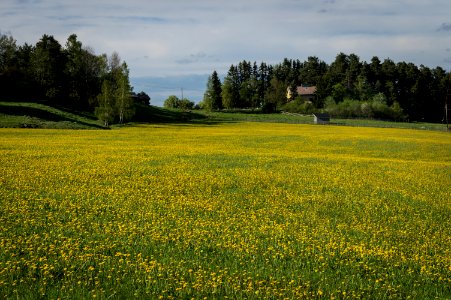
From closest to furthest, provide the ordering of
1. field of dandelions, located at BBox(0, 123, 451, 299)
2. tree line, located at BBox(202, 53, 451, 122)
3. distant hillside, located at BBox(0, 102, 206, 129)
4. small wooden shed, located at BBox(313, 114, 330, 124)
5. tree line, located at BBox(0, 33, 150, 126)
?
field of dandelions, located at BBox(0, 123, 451, 299)
distant hillside, located at BBox(0, 102, 206, 129)
tree line, located at BBox(0, 33, 150, 126)
small wooden shed, located at BBox(313, 114, 330, 124)
tree line, located at BBox(202, 53, 451, 122)

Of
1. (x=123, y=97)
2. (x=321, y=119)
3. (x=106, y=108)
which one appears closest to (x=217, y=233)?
(x=106, y=108)

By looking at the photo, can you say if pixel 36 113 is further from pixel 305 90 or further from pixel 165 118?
pixel 305 90

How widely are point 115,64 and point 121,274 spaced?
10556cm

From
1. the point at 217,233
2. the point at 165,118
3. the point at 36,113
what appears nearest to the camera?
the point at 217,233

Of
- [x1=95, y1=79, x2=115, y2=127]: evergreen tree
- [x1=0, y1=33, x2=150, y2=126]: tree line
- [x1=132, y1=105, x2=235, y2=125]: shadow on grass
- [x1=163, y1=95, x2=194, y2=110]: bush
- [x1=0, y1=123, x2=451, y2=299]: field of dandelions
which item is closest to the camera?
[x1=0, y1=123, x2=451, y2=299]: field of dandelions

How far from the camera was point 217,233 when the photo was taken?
12664 mm

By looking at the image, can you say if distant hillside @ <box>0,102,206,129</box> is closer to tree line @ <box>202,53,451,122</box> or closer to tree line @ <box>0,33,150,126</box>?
tree line @ <box>0,33,150,126</box>

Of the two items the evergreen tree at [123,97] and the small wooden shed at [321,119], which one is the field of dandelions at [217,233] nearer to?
the evergreen tree at [123,97]

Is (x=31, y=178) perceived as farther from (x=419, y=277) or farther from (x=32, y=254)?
(x=419, y=277)

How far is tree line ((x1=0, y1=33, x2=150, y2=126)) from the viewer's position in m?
84.6

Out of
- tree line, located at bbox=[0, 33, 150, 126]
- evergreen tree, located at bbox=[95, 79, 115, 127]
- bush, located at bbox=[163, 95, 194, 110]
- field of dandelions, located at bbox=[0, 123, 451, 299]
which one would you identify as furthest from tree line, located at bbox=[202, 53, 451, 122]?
field of dandelions, located at bbox=[0, 123, 451, 299]

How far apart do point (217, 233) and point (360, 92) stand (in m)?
157

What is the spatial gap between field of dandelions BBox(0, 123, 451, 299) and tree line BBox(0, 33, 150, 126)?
60.4 metres

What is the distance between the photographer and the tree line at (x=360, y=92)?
14575 cm
